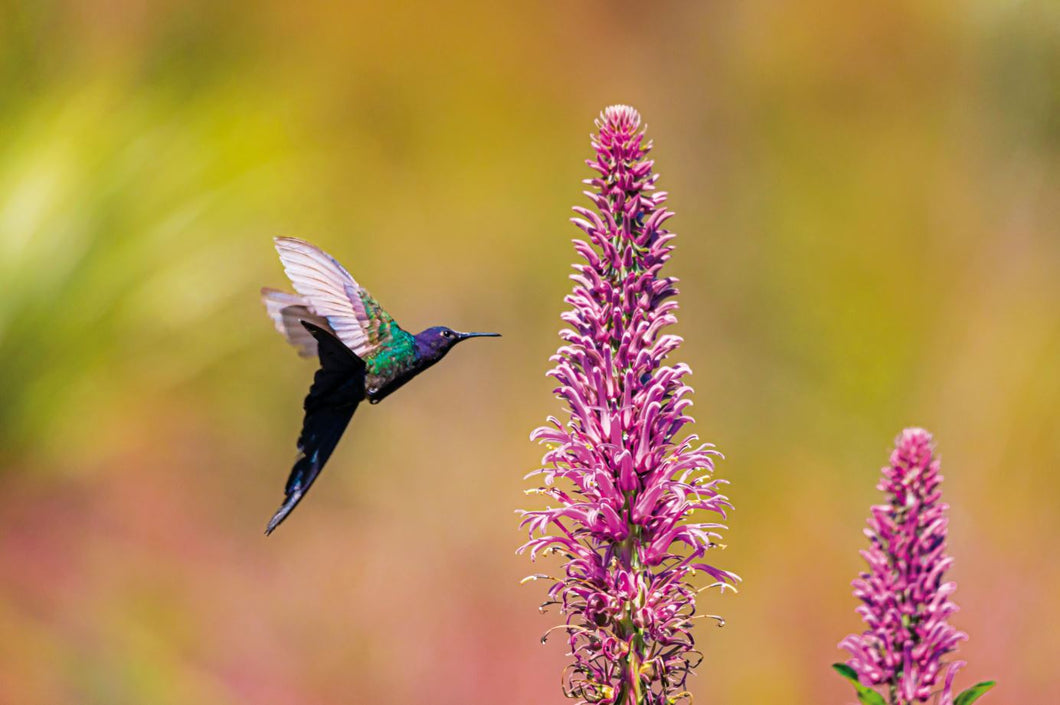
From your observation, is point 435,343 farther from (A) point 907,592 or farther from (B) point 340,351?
(A) point 907,592

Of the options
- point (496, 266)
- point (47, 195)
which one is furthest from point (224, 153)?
point (496, 266)

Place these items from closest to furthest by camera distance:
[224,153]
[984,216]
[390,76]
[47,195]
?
[47,195] → [224,153] → [984,216] → [390,76]

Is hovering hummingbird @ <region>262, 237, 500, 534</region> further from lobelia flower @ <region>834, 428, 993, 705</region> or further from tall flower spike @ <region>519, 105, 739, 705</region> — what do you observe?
lobelia flower @ <region>834, 428, 993, 705</region>

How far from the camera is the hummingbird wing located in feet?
10.4

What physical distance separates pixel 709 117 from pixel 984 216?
1.98 meters

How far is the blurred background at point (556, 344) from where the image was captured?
6.70m

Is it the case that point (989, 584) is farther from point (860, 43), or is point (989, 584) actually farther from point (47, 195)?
point (47, 195)

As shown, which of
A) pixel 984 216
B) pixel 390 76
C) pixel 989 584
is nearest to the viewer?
pixel 989 584

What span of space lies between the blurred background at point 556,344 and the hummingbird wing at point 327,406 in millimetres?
2578

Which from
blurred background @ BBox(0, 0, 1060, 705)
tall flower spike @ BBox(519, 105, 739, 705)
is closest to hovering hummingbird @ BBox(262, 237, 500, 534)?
tall flower spike @ BBox(519, 105, 739, 705)

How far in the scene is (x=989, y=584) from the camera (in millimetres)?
6598

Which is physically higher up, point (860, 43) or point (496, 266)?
point (860, 43)

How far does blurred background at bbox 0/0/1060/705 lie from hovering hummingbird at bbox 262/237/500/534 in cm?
252

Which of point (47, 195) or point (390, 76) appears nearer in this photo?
point (47, 195)
